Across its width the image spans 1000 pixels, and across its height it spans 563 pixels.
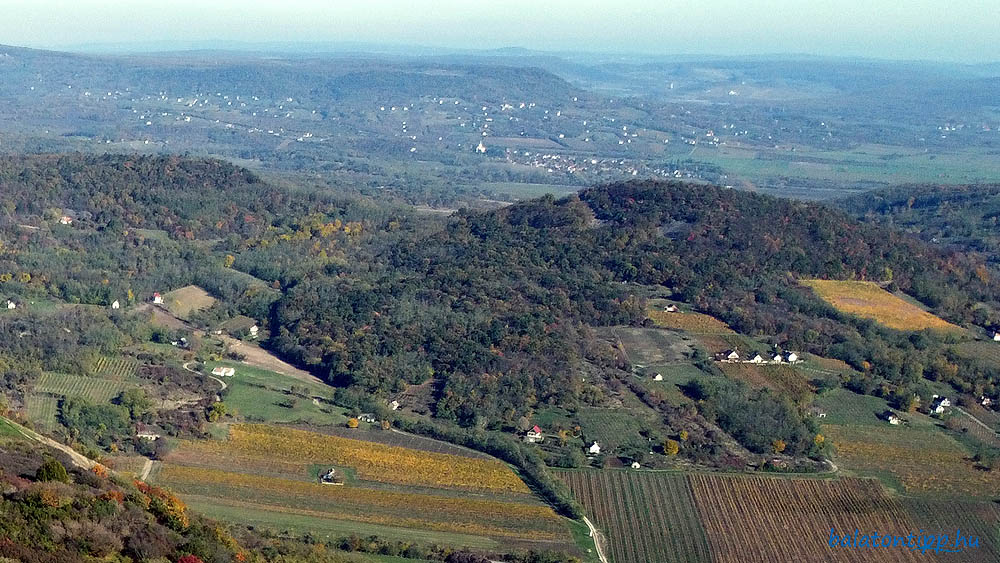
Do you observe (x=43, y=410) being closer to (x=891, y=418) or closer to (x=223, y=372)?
(x=223, y=372)

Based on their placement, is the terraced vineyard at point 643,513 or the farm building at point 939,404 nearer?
the terraced vineyard at point 643,513

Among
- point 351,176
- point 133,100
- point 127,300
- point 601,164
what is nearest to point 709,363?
point 127,300

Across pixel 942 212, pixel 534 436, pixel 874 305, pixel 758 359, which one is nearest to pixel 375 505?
pixel 534 436

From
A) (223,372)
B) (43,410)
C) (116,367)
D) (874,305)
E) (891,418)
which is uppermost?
(43,410)

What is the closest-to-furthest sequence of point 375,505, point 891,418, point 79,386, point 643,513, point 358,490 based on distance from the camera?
point 643,513 < point 375,505 < point 358,490 < point 891,418 < point 79,386

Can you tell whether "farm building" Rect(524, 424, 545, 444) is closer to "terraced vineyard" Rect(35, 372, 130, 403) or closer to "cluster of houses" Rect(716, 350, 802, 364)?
"cluster of houses" Rect(716, 350, 802, 364)

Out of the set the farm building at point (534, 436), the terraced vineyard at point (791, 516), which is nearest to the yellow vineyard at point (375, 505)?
the terraced vineyard at point (791, 516)

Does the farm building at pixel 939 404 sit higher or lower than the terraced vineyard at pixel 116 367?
lower

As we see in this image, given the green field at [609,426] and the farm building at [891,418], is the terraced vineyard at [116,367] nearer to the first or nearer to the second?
the green field at [609,426]
